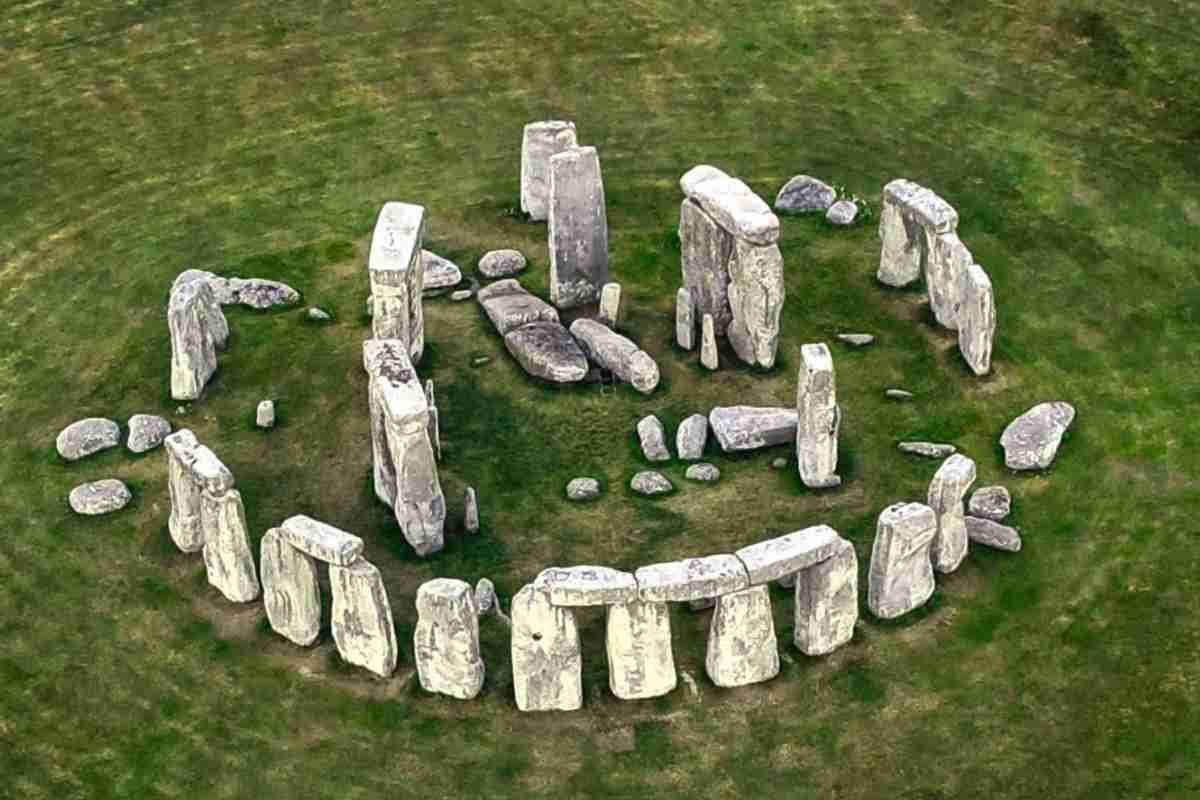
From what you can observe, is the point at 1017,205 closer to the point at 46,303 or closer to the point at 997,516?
the point at 997,516

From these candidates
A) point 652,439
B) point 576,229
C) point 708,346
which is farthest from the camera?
point 576,229

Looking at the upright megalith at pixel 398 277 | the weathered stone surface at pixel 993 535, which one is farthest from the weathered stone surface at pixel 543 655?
the upright megalith at pixel 398 277

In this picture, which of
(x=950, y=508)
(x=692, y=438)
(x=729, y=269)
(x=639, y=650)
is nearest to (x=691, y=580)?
(x=639, y=650)

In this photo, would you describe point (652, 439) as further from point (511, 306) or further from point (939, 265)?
point (939, 265)

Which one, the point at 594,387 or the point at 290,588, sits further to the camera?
Answer: the point at 594,387

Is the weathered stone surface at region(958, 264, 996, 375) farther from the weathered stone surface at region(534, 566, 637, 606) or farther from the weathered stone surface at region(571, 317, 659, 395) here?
the weathered stone surface at region(534, 566, 637, 606)

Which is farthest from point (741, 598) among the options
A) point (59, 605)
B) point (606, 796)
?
point (59, 605)
